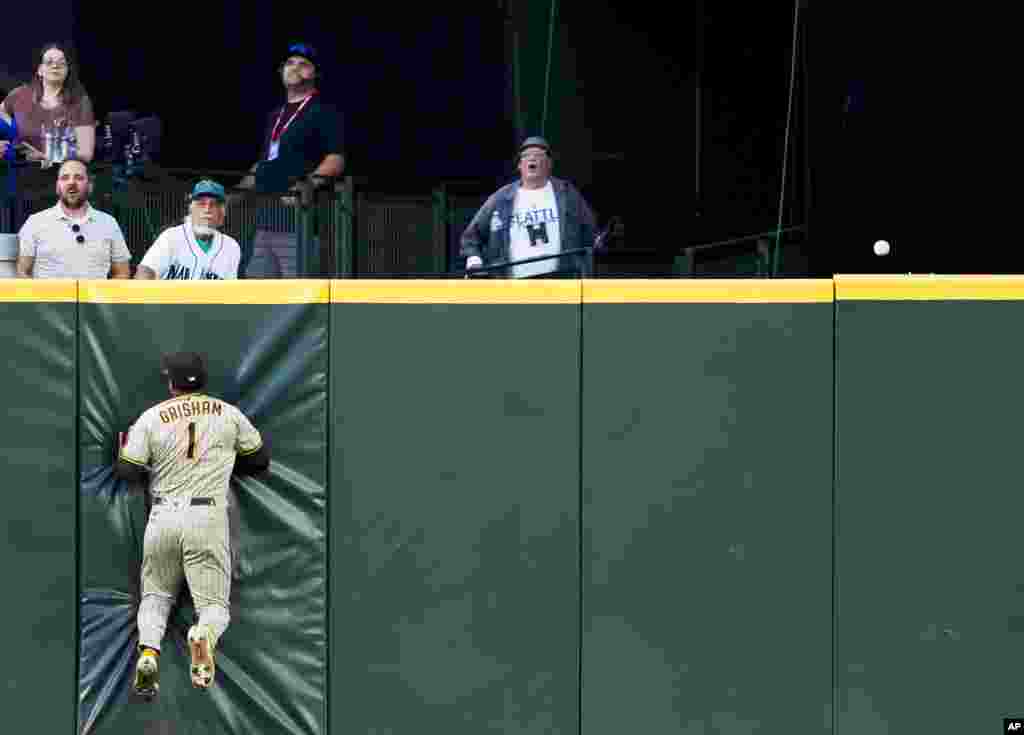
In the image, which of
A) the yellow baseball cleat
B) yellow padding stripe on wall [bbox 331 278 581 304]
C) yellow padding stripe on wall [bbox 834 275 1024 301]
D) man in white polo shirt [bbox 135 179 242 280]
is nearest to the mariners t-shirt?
yellow padding stripe on wall [bbox 331 278 581 304]

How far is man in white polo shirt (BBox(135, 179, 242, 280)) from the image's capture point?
1138 centimetres

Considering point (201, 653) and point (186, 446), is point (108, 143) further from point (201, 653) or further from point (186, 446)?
point (201, 653)

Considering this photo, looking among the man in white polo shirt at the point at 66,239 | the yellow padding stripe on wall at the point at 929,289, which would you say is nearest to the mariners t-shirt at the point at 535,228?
the yellow padding stripe on wall at the point at 929,289

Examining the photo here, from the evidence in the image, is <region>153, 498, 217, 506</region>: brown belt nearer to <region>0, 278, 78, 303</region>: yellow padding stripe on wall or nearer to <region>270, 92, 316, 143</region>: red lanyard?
<region>0, 278, 78, 303</region>: yellow padding stripe on wall

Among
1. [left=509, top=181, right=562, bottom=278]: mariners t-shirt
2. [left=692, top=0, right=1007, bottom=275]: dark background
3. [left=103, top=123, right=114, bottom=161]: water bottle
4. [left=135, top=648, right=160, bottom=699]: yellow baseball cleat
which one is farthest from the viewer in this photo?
[left=103, top=123, right=114, bottom=161]: water bottle

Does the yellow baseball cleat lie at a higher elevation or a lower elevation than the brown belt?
lower

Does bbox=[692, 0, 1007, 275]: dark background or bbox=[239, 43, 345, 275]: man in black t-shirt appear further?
bbox=[239, 43, 345, 275]: man in black t-shirt

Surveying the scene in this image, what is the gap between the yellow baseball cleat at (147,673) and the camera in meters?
10.2

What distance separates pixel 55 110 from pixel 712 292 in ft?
14.5

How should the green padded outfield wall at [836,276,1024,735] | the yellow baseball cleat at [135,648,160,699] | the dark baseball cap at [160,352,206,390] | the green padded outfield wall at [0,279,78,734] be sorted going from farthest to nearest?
the green padded outfield wall at [836,276,1024,735]
the green padded outfield wall at [0,279,78,734]
the dark baseball cap at [160,352,206,390]
the yellow baseball cleat at [135,648,160,699]

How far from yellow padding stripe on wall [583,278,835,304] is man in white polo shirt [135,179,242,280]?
2.22 m

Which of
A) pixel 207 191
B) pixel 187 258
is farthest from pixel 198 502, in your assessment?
pixel 207 191

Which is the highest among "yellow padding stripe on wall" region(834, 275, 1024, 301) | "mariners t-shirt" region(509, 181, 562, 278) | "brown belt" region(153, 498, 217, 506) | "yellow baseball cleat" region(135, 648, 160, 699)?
"mariners t-shirt" region(509, 181, 562, 278)

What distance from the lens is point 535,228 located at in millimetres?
12328
